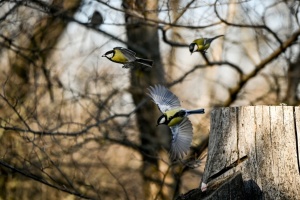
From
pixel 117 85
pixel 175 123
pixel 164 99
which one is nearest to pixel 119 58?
pixel 164 99

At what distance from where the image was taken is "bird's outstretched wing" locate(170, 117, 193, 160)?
9.54 feet

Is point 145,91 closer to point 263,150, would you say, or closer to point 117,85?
point 117,85

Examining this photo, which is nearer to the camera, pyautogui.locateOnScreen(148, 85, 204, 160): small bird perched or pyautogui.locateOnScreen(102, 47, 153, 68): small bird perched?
pyautogui.locateOnScreen(148, 85, 204, 160): small bird perched

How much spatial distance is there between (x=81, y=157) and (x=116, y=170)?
949 millimetres

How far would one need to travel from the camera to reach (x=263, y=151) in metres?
2.58

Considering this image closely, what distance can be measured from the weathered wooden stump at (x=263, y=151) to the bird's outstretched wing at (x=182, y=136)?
0.27 m

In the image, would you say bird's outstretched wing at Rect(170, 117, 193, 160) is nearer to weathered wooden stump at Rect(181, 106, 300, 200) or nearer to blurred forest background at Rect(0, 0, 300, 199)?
weathered wooden stump at Rect(181, 106, 300, 200)

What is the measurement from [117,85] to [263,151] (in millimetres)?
3675

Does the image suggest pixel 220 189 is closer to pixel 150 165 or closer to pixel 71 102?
pixel 71 102

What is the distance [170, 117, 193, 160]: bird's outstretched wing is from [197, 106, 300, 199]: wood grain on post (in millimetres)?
262

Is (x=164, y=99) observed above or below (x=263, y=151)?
above

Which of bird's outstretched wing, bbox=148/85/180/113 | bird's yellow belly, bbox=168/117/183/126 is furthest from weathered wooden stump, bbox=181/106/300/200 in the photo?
bird's outstretched wing, bbox=148/85/180/113

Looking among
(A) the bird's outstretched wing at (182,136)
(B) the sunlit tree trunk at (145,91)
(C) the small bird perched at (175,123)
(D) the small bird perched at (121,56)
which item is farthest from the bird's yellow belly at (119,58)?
(B) the sunlit tree trunk at (145,91)

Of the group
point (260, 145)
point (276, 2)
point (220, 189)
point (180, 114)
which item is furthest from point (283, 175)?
point (276, 2)
